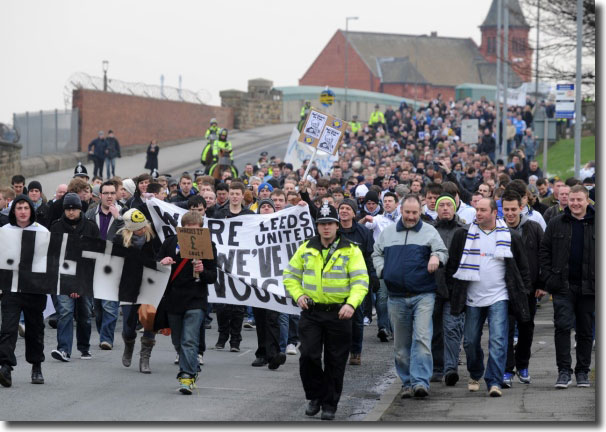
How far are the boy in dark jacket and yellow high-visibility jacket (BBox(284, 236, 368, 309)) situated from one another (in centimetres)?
143

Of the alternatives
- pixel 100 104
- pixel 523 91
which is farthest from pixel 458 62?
pixel 100 104

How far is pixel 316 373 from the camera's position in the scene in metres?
10.6

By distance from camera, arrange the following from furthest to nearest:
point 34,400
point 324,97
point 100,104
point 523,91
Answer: point 523,91, point 100,104, point 324,97, point 34,400

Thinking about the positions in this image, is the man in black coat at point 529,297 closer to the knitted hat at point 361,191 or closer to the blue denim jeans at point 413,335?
the blue denim jeans at point 413,335

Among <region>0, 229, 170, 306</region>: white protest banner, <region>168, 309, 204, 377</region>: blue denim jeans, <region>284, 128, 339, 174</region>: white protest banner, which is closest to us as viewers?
<region>168, 309, 204, 377</region>: blue denim jeans

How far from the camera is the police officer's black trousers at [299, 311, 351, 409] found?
34.7 feet

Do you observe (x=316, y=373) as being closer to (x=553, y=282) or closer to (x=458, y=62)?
(x=553, y=282)

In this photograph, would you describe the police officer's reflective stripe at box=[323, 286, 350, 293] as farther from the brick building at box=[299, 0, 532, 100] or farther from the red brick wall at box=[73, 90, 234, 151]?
the brick building at box=[299, 0, 532, 100]

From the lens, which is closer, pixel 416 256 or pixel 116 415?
pixel 116 415

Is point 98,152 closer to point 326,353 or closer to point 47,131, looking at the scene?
point 47,131

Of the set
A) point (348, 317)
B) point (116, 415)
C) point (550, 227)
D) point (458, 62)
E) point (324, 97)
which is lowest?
point (116, 415)

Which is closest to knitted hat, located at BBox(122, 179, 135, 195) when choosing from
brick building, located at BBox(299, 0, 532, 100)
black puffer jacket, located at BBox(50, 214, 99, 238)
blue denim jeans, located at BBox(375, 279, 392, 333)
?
black puffer jacket, located at BBox(50, 214, 99, 238)

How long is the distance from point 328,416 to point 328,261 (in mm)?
1325

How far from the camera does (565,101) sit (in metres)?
21.8
